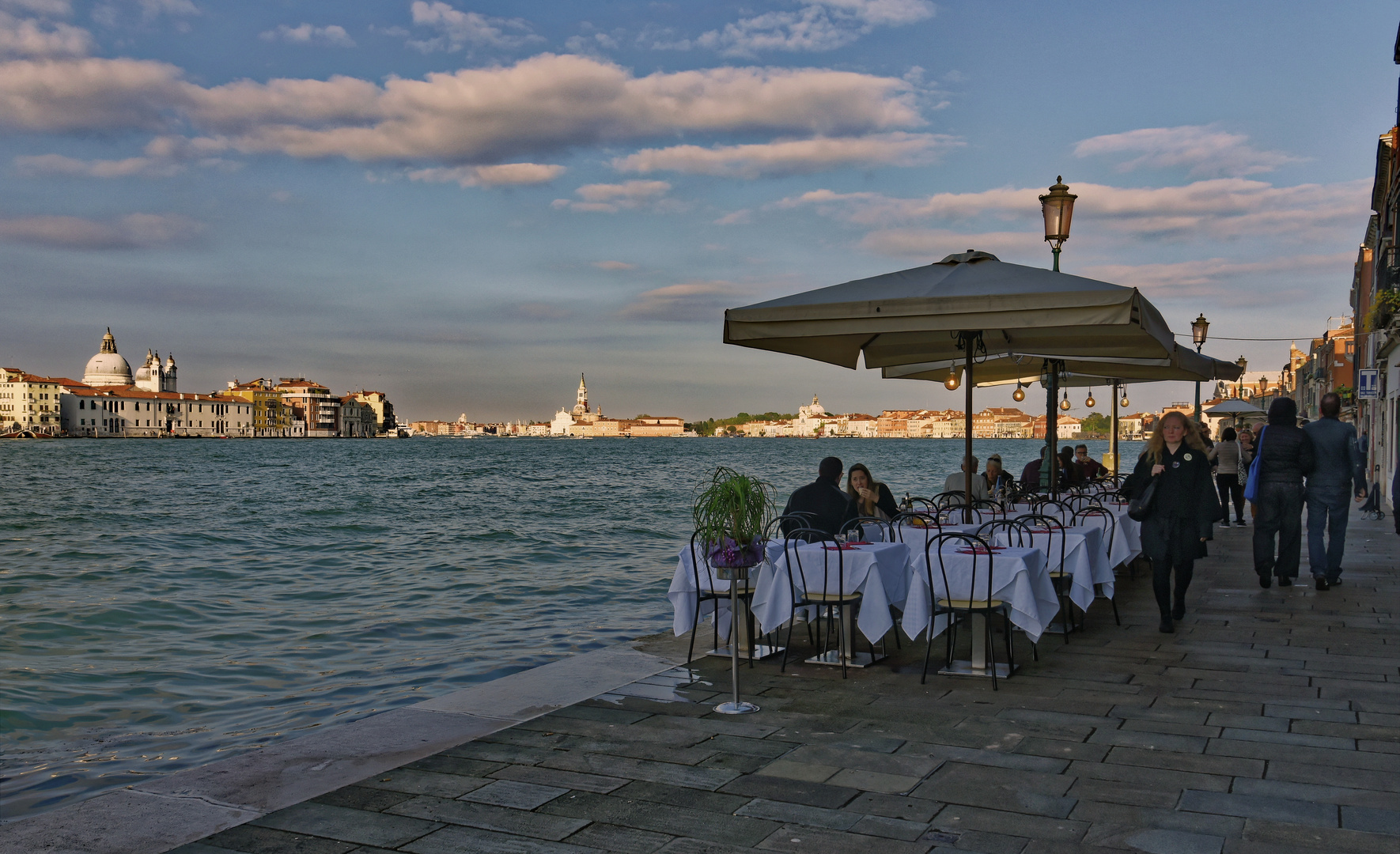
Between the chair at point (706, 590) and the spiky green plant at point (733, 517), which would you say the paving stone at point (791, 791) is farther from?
the chair at point (706, 590)

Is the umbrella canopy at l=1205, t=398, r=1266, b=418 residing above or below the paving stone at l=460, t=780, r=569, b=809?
above

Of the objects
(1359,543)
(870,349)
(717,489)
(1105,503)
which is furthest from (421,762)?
(1359,543)

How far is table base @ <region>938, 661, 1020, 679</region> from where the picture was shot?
580cm

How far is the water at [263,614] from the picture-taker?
6812mm

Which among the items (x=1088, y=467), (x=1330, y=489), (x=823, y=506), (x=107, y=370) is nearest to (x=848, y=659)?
(x=823, y=506)

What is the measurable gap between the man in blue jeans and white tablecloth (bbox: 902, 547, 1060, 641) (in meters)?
4.36

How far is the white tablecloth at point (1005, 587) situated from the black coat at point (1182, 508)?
1.53 m

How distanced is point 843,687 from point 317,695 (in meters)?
4.27

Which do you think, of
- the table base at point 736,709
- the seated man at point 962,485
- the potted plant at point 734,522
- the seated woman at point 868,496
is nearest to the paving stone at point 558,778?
the table base at point 736,709

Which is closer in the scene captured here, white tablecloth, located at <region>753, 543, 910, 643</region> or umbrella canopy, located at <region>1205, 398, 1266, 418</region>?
white tablecloth, located at <region>753, 543, 910, 643</region>

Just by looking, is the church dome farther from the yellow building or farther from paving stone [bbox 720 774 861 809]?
paving stone [bbox 720 774 861 809]

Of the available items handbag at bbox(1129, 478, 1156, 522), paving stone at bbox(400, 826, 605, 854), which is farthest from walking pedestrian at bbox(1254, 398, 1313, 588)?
paving stone at bbox(400, 826, 605, 854)

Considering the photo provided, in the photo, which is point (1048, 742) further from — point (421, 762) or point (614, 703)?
point (421, 762)

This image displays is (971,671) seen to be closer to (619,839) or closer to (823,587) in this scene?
(823,587)
